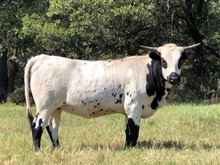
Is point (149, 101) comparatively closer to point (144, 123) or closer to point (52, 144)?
point (52, 144)

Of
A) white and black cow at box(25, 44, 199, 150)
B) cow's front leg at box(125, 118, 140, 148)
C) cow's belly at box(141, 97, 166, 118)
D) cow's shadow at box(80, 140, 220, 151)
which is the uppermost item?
white and black cow at box(25, 44, 199, 150)

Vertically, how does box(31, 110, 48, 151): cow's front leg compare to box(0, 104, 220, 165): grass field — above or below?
above

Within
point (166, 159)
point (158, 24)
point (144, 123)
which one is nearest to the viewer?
point (166, 159)

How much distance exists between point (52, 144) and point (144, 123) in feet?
11.5

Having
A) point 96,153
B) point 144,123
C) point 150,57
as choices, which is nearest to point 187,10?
point 144,123

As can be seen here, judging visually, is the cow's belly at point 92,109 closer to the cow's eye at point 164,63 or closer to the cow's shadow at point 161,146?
the cow's shadow at point 161,146

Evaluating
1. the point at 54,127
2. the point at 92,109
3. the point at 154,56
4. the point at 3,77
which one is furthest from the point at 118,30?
the point at 92,109

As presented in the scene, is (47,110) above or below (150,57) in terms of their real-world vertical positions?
below

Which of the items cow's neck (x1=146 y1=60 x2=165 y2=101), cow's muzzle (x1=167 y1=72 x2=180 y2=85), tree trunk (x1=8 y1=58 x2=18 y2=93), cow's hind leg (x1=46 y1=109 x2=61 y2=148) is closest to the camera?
cow's muzzle (x1=167 y1=72 x2=180 y2=85)

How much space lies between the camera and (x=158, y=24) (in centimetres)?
2053

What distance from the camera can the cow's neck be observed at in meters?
8.76

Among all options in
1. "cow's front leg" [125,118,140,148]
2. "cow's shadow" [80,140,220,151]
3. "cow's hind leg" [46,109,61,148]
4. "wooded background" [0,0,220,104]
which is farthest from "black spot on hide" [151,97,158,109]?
"wooded background" [0,0,220,104]

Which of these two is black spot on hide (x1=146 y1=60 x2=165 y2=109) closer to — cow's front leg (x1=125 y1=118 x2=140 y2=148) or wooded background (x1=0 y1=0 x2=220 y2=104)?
cow's front leg (x1=125 y1=118 x2=140 y2=148)

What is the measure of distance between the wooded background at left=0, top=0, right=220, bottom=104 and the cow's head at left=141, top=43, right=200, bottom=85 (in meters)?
9.15
